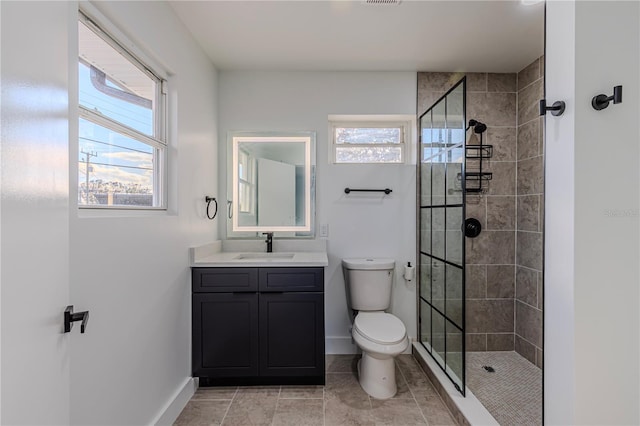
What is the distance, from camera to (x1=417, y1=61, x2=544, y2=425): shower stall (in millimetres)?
2191

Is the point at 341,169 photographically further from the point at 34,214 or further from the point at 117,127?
the point at 34,214

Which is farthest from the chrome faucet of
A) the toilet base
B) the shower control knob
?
the shower control knob

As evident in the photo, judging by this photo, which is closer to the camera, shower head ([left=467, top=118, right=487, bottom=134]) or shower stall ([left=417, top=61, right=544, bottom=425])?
shower stall ([left=417, top=61, right=544, bottom=425])

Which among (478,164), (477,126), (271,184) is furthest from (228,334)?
(477,126)

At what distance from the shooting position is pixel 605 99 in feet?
3.20

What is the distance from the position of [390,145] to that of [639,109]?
1.80m

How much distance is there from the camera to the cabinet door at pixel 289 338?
2.08m

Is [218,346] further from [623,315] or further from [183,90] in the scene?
[623,315]

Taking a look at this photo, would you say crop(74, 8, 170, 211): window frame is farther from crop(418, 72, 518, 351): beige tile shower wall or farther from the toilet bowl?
crop(418, 72, 518, 351): beige tile shower wall

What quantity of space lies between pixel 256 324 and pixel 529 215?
2.27m

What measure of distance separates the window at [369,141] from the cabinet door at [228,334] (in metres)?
1.52

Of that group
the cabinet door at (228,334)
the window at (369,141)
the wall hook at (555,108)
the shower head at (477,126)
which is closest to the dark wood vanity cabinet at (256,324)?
the cabinet door at (228,334)

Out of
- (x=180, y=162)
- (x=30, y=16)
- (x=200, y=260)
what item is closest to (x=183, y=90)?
(x=180, y=162)

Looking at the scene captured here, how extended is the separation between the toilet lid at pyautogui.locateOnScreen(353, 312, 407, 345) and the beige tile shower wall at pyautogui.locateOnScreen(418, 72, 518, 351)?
2.79 feet
